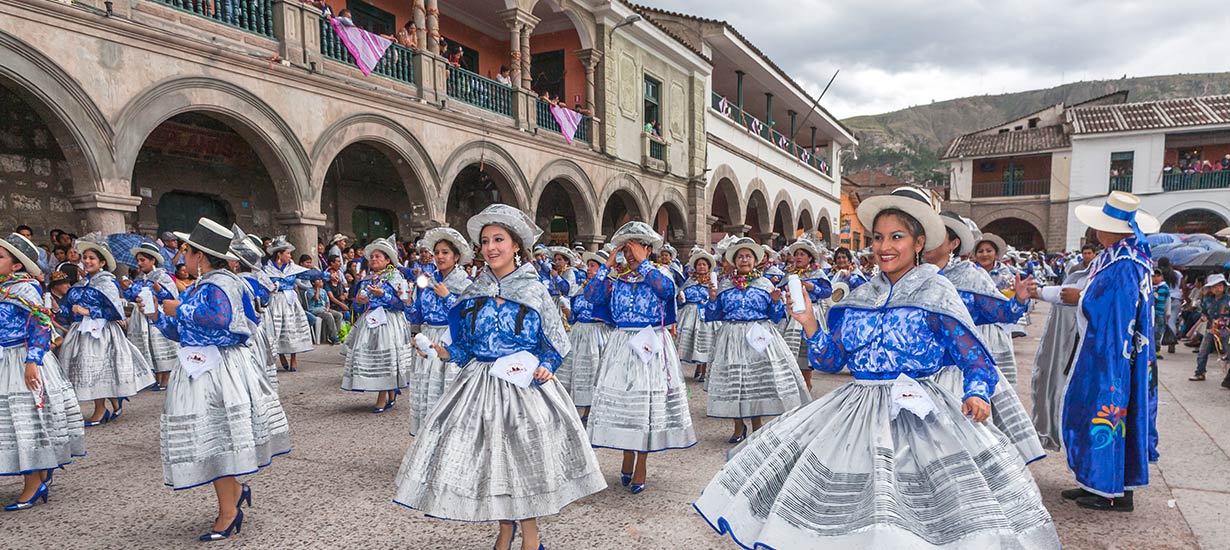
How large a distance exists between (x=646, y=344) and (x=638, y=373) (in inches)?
8.1

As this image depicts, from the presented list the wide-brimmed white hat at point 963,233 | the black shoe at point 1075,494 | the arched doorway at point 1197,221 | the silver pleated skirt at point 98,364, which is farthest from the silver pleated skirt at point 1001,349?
the arched doorway at point 1197,221

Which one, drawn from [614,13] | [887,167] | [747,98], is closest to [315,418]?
[614,13]

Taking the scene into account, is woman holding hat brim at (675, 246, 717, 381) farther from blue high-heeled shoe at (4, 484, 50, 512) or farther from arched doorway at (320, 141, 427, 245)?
arched doorway at (320, 141, 427, 245)

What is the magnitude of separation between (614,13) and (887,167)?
6982 cm

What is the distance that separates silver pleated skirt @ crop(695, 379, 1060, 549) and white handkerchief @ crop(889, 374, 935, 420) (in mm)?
50

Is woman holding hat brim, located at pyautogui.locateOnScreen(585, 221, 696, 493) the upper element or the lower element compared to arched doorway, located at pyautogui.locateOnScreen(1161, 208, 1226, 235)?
lower

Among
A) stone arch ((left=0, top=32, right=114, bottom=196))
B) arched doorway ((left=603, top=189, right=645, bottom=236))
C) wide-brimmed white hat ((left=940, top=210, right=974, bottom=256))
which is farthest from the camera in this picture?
arched doorway ((left=603, top=189, right=645, bottom=236))

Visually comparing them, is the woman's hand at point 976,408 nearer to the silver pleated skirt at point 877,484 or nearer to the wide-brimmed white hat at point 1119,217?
A: the silver pleated skirt at point 877,484

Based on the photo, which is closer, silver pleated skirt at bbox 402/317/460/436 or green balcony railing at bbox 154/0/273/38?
silver pleated skirt at bbox 402/317/460/436

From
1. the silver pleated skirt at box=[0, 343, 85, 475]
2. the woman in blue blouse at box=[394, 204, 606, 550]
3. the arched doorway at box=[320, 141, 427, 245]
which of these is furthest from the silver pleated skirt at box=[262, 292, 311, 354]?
the woman in blue blouse at box=[394, 204, 606, 550]

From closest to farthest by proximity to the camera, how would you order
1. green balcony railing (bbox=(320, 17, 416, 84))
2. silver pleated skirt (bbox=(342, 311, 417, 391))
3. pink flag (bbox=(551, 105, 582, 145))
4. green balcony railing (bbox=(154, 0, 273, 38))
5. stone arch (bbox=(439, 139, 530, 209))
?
1. silver pleated skirt (bbox=(342, 311, 417, 391))
2. green balcony railing (bbox=(154, 0, 273, 38))
3. green balcony railing (bbox=(320, 17, 416, 84))
4. stone arch (bbox=(439, 139, 530, 209))
5. pink flag (bbox=(551, 105, 582, 145))

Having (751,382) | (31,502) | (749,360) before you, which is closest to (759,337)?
(749,360)

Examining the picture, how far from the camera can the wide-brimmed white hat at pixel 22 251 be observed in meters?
4.21

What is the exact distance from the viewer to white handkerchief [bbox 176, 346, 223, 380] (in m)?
3.62
